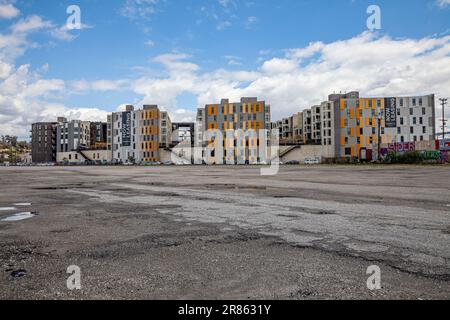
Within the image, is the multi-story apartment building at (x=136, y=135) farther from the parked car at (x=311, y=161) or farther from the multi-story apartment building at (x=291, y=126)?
the parked car at (x=311, y=161)

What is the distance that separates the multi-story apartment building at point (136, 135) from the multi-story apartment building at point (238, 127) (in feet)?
62.5

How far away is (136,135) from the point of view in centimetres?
11500

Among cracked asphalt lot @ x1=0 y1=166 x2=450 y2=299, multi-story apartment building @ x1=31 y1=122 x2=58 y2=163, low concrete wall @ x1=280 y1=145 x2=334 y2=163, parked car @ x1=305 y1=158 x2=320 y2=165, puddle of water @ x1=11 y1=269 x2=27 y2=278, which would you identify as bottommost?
cracked asphalt lot @ x1=0 y1=166 x2=450 y2=299

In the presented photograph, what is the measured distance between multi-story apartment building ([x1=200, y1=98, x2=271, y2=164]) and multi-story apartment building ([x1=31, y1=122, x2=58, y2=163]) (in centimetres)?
7863

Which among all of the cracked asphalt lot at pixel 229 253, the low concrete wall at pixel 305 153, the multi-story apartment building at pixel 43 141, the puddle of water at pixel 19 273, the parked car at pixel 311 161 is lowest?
the cracked asphalt lot at pixel 229 253

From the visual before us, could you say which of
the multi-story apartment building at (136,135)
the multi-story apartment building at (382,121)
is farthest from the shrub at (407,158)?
the multi-story apartment building at (136,135)

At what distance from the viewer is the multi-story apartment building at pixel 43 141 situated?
142 meters

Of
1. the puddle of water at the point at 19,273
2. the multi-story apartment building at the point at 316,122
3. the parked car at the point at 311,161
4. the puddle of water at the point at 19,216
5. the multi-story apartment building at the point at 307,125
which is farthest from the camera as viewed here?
the multi-story apartment building at the point at 307,125

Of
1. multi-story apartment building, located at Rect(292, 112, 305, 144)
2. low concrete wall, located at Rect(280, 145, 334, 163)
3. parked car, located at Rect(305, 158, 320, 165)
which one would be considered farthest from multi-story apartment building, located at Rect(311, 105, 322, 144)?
parked car, located at Rect(305, 158, 320, 165)

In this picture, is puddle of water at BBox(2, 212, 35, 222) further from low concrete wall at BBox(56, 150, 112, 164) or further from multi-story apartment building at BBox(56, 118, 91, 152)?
multi-story apartment building at BBox(56, 118, 91, 152)

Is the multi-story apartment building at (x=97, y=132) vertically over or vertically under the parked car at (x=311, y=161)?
over

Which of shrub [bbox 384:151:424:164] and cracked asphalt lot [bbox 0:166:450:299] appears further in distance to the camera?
shrub [bbox 384:151:424:164]

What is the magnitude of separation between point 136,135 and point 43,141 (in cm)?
5597

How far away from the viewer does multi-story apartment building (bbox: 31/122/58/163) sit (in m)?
142
